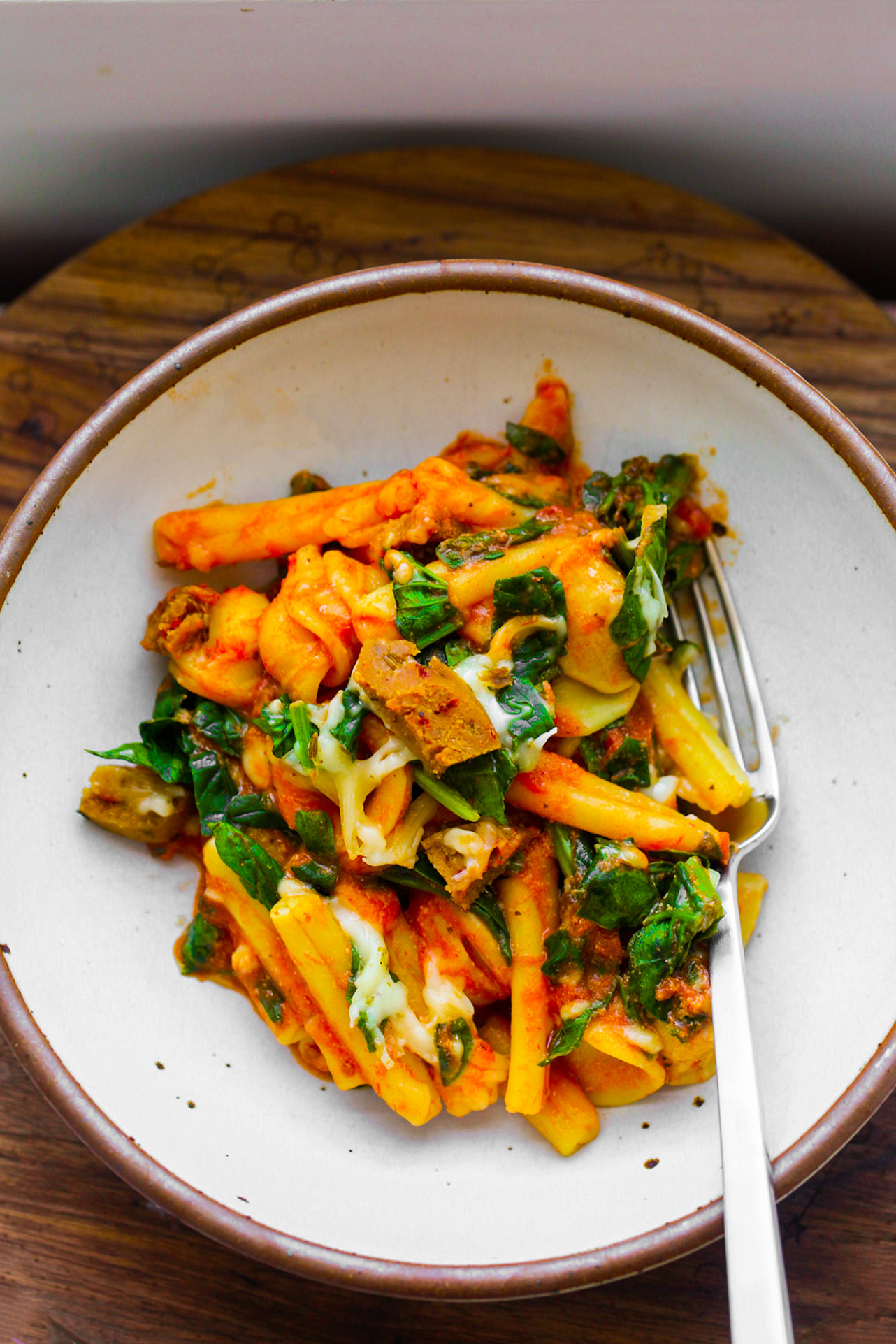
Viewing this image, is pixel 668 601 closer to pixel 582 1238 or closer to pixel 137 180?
pixel 582 1238

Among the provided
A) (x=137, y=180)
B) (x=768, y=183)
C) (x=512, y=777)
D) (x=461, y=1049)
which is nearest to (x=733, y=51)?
(x=768, y=183)

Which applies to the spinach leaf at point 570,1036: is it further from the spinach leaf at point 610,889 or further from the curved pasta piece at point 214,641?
the curved pasta piece at point 214,641

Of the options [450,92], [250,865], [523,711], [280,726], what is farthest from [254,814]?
[450,92]

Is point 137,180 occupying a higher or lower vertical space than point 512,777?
higher

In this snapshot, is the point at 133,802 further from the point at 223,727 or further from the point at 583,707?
the point at 583,707

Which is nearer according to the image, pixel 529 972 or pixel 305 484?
pixel 529 972

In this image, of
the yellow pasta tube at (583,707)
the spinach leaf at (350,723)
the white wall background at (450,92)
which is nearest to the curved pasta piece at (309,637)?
the spinach leaf at (350,723)

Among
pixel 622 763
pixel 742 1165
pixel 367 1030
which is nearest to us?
pixel 742 1165
